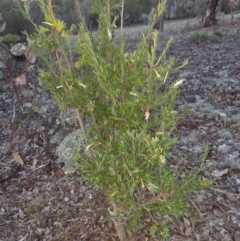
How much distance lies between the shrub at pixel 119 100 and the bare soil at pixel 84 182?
39 centimetres

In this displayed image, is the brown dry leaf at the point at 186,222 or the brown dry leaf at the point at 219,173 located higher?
the brown dry leaf at the point at 186,222

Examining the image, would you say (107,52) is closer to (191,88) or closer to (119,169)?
(119,169)

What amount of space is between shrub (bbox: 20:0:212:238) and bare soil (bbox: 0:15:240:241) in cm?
39

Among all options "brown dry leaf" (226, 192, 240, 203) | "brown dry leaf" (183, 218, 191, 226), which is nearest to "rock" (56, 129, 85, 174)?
"brown dry leaf" (183, 218, 191, 226)

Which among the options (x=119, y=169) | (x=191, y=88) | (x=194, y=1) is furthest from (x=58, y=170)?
(x=194, y=1)

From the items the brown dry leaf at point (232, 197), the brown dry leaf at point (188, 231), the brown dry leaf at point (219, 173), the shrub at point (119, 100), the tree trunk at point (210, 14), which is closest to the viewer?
the shrub at point (119, 100)

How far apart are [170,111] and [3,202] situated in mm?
1934

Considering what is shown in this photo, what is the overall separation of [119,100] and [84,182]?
5.04 ft

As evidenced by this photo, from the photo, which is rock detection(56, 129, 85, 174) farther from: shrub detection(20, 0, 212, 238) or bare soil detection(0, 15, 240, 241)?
shrub detection(20, 0, 212, 238)

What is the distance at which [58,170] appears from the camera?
3281 millimetres

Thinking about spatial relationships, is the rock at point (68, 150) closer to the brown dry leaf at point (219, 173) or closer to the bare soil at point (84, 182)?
the bare soil at point (84, 182)

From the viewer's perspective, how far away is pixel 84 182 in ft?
10.1

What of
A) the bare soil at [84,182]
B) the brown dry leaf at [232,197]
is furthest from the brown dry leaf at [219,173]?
the brown dry leaf at [232,197]

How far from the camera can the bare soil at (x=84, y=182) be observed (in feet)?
8.38
